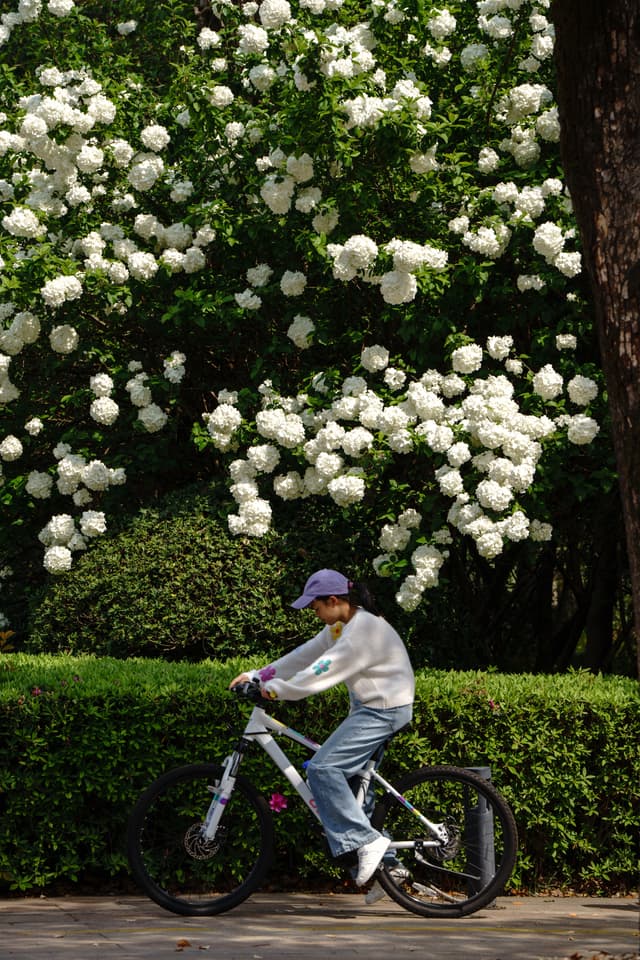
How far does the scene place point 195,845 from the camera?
5.90 m

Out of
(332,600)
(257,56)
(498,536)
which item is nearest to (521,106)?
(257,56)

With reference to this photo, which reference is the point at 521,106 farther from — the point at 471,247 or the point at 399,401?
the point at 399,401

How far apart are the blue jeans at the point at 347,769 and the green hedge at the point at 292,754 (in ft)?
2.41

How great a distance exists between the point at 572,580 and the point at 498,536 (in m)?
2.78

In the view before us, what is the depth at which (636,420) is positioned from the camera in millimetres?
4473

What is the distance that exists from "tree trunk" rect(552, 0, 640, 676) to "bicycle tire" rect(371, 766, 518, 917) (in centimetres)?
164

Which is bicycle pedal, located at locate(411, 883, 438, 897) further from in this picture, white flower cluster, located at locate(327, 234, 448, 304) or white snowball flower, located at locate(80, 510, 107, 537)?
white snowball flower, located at locate(80, 510, 107, 537)

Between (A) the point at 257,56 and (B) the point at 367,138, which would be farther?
(A) the point at 257,56

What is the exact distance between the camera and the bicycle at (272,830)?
19.0ft

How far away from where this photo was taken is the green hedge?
20.8ft


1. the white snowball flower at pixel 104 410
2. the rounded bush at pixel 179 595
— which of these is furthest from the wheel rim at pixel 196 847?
the white snowball flower at pixel 104 410

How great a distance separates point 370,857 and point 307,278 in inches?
194

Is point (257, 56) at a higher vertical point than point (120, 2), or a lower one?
lower

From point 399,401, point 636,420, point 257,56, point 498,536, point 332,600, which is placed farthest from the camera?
point 257,56
